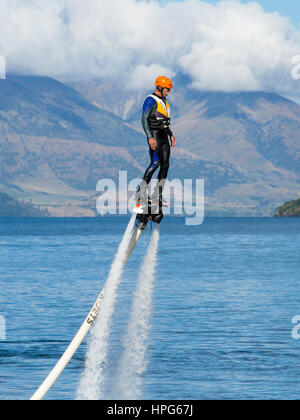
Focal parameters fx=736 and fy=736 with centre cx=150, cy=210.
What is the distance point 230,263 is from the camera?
481 ft

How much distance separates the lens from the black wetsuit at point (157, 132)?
808 inches

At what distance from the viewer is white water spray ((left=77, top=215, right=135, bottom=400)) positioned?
21.0m

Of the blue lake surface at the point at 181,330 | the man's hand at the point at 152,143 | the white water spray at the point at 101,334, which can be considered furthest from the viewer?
the blue lake surface at the point at 181,330

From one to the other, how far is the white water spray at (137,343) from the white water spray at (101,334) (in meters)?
1.30

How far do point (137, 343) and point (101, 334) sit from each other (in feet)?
99.5

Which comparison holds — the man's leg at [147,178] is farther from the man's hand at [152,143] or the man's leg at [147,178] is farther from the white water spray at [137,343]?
the white water spray at [137,343]

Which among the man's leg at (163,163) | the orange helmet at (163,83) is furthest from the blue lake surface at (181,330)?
the orange helmet at (163,83)

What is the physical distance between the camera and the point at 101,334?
28.4 m

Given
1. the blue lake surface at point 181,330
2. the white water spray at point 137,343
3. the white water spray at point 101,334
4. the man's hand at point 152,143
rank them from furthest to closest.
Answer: the blue lake surface at point 181,330, the white water spray at point 137,343, the white water spray at point 101,334, the man's hand at point 152,143

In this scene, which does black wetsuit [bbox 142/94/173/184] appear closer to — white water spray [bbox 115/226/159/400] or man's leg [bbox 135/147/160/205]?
man's leg [bbox 135/147/160/205]

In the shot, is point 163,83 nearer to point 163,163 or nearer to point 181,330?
point 163,163

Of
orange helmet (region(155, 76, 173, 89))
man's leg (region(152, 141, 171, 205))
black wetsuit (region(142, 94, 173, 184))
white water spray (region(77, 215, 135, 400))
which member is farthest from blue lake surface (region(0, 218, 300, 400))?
orange helmet (region(155, 76, 173, 89))
